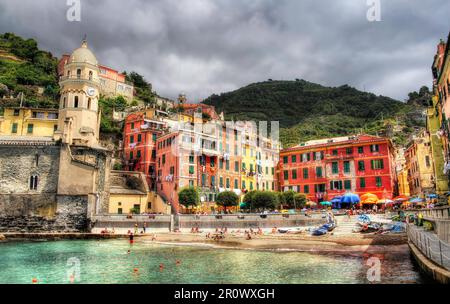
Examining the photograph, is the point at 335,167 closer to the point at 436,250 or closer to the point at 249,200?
the point at 249,200

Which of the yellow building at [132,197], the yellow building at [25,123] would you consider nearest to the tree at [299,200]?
the yellow building at [132,197]

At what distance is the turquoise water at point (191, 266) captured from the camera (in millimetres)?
17125

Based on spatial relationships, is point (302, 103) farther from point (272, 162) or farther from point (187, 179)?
point (187, 179)

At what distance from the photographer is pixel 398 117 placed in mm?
97875

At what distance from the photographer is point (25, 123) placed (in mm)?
52438

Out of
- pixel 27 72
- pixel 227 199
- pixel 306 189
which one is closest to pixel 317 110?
pixel 306 189

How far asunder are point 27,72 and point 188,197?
5744cm

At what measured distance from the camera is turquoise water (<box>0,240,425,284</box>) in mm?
17125

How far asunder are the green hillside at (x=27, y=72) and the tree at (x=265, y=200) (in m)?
46.9

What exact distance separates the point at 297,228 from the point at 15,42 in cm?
8988

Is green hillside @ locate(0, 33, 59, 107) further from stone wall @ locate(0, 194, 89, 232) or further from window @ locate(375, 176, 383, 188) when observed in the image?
window @ locate(375, 176, 383, 188)

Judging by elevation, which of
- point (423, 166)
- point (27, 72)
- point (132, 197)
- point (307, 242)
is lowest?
point (307, 242)
